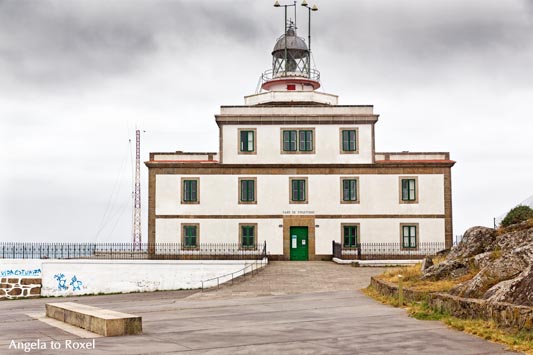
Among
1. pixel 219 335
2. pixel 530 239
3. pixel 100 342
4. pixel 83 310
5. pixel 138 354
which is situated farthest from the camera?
pixel 530 239

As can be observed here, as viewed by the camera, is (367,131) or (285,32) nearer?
(367,131)

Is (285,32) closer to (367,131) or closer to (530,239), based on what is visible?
(367,131)

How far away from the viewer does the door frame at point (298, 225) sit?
3759 centimetres

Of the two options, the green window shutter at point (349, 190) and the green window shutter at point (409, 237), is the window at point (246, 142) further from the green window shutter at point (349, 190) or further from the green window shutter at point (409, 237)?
the green window shutter at point (409, 237)

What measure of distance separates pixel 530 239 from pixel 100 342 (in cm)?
1041

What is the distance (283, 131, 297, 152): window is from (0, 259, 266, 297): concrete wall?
340 inches

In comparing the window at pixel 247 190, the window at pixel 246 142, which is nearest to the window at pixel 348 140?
the window at pixel 246 142

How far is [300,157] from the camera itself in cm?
3834

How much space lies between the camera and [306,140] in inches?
1516

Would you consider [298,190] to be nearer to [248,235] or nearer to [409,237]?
[248,235]

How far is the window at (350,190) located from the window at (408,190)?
97.9 inches

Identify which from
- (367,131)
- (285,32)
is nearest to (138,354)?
(367,131)

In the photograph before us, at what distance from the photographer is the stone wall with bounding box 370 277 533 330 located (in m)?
10.8

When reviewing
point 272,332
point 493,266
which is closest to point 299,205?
point 493,266
